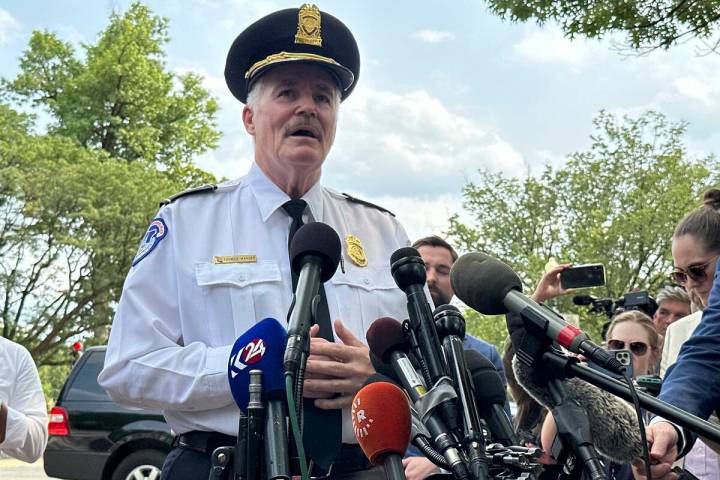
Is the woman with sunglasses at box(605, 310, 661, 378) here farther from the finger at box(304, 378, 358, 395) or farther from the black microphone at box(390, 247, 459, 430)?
the black microphone at box(390, 247, 459, 430)

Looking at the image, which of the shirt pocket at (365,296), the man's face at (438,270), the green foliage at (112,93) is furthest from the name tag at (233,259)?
the green foliage at (112,93)

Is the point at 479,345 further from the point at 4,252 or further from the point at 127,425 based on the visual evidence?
the point at 4,252

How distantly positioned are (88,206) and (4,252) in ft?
8.17

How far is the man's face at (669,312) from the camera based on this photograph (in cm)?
666

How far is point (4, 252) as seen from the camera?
75.8 feet

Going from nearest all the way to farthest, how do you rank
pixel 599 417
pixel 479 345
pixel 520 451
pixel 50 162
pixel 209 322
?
pixel 520 451
pixel 599 417
pixel 209 322
pixel 479 345
pixel 50 162

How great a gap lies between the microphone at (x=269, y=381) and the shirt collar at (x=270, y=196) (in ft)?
3.24

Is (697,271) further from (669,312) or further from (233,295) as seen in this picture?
(669,312)

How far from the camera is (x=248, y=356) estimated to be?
2025mm

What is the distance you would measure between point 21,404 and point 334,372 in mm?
2679

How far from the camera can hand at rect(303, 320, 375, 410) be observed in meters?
2.49

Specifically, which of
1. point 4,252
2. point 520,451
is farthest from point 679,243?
point 4,252

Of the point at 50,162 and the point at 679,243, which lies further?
the point at 50,162

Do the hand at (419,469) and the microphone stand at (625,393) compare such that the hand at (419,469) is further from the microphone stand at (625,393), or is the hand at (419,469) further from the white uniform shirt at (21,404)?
the white uniform shirt at (21,404)
